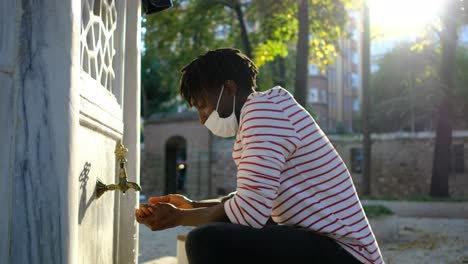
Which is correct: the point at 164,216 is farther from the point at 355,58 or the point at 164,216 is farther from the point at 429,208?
the point at 355,58

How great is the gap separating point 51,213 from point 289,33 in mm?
12000

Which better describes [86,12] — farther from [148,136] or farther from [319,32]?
[148,136]

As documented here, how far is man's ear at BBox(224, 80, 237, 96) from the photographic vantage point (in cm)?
204

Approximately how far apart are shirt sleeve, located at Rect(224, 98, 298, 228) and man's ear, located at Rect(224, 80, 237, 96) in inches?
7.4

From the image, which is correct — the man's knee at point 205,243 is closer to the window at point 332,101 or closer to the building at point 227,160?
the building at point 227,160

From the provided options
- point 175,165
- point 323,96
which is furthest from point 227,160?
point 323,96

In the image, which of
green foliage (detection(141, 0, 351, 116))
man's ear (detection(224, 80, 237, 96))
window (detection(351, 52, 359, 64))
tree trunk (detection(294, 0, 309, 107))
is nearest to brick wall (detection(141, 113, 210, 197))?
green foliage (detection(141, 0, 351, 116))

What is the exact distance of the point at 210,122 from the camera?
212 cm

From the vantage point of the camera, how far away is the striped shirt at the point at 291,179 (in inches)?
70.2

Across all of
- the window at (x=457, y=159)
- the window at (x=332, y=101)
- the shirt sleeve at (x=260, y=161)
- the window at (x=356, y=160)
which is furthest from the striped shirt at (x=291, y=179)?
the window at (x=332, y=101)

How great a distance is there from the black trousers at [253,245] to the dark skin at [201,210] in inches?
3.5

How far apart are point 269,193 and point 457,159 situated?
19906mm

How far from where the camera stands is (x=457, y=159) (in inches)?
781

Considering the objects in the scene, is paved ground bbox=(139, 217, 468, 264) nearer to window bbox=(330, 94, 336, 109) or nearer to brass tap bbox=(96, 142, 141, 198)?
brass tap bbox=(96, 142, 141, 198)
